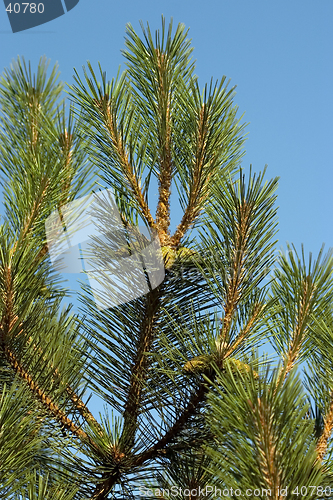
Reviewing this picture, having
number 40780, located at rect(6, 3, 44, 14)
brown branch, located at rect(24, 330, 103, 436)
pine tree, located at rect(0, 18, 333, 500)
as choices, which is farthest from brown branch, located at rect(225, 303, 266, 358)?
number 40780, located at rect(6, 3, 44, 14)

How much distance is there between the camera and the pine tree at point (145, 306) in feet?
3.65

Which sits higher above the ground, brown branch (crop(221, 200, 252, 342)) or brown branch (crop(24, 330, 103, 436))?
brown branch (crop(221, 200, 252, 342))

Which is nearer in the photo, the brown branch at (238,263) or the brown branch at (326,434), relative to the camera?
the brown branch at (238,263)

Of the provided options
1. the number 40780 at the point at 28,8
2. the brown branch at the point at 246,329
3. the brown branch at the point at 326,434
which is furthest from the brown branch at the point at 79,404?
the number 40780 at the point at 28,8

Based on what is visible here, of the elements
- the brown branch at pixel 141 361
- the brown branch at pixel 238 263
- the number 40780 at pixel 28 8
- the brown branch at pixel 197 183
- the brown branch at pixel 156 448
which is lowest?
the brown branch at pixel 156 448

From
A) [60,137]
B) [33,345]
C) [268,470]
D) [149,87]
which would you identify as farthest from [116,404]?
[149,87]

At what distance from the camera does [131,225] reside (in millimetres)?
1248

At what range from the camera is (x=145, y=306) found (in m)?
1.25

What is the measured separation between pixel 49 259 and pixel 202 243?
1.32ft

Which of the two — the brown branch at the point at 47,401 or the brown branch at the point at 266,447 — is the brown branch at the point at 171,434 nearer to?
the brown branch at the point at 47,401

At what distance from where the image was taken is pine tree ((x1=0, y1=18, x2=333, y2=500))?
1.11m

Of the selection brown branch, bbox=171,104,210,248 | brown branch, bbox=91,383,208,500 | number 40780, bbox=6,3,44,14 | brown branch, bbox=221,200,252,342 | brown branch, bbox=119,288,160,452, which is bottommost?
brown branch, bbox=91,383,208,500

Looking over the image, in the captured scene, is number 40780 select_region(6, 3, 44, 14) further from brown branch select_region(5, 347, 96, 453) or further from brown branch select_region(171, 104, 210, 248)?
brown branch select_region(5, 347, 96, 453)

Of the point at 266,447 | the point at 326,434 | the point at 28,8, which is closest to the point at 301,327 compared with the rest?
the point at 326,434
